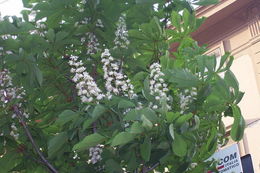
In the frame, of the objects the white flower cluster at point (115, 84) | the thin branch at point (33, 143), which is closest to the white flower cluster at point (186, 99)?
the white flower cluster at point (115, 84)

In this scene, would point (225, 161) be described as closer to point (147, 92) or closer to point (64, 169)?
point (64, 169)

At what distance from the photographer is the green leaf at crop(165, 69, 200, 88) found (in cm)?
368

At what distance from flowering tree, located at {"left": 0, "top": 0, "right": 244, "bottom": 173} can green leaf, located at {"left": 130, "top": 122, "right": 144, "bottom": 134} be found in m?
0.01

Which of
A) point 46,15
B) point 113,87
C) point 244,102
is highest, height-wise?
point 244,102

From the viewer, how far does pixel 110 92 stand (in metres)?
4.08

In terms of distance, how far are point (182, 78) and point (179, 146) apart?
1.68ft

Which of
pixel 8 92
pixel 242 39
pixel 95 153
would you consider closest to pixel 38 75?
pixel 8 92

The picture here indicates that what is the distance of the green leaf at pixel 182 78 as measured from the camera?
12.1 feet

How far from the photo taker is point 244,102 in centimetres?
1358

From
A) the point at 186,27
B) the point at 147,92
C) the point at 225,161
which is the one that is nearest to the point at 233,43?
the point at 225,161

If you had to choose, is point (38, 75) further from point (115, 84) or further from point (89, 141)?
point (89, 141)

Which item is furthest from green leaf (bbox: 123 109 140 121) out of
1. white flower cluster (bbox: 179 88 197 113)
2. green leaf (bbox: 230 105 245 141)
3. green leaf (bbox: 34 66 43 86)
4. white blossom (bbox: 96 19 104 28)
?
white blossom (bbox: 96 19 104 28)

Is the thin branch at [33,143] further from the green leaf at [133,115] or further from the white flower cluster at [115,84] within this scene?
the green leaf at [133,115]

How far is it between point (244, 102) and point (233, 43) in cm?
198
